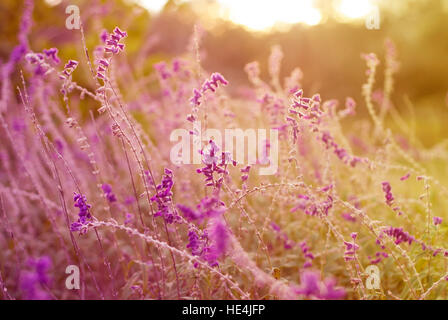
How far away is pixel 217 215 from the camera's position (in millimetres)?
1139

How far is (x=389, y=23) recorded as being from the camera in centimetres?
1041

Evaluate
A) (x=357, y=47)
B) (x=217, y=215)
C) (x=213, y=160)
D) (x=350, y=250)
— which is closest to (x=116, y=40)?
(x=213, y=160)

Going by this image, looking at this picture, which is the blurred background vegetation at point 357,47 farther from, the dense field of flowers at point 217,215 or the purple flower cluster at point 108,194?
the purple flower cluster at point 108,194

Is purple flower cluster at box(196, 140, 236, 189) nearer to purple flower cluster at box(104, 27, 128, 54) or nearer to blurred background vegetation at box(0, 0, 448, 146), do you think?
purple flower cluster at box(104, 27, 128, 54)

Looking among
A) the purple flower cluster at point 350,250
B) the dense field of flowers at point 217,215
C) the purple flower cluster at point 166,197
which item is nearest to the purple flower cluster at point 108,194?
the dense field of flowers at point 217,215

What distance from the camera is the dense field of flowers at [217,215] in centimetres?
152

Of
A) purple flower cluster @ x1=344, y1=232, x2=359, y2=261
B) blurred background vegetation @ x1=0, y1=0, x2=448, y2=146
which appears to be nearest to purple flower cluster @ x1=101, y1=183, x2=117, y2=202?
purple flower cluster @ x1=344, y1=232, x2=359, y2=261

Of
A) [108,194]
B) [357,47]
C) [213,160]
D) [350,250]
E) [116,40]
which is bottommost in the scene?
[350,250]

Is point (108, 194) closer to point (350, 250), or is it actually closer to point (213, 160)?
point (213, 160)

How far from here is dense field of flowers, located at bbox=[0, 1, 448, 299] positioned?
1.52 m
